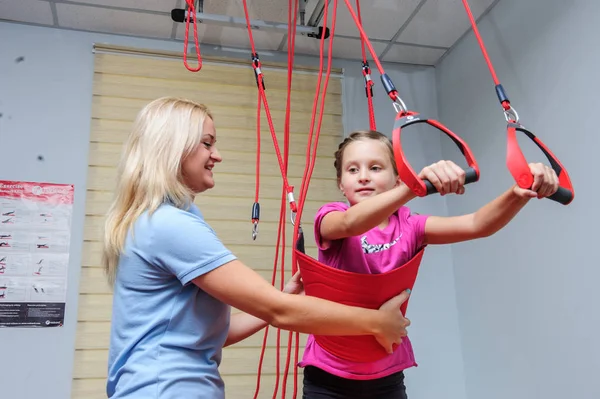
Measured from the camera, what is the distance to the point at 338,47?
2920mm

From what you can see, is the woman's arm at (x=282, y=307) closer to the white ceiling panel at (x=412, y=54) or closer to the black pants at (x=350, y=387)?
the black pants at (x=350, y=387)

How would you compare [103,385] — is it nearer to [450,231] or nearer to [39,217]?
[39,217]

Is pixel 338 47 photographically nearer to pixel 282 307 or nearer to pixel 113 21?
pixel 113 21

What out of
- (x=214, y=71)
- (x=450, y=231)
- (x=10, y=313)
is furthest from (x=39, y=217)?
(x=450, y=231)

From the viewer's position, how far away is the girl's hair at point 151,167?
3.75 feet

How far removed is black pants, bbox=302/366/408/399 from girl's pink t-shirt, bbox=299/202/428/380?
0.13 feet

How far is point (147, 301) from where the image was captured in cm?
110

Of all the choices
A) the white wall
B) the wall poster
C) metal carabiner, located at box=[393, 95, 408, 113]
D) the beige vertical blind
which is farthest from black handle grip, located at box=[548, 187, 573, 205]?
the wall poster

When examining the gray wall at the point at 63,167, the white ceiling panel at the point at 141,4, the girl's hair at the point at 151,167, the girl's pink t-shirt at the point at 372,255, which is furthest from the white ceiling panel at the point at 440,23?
the girl's hair at the point at 151,167

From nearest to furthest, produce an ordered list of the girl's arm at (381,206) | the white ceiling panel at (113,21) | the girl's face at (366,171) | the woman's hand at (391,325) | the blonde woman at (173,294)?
the girl's arm at (381,206)
the blonde woman at (173,294)
the woman's hand at (391,325)
the girl's face at (366,171)
the white ceiling panel at (113,21)

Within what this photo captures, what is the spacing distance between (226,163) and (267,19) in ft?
2.39

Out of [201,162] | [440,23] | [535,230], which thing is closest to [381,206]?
[201,162]

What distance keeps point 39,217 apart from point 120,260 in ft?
4.99

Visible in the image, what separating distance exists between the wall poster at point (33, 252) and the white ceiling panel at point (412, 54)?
1.83 meters
